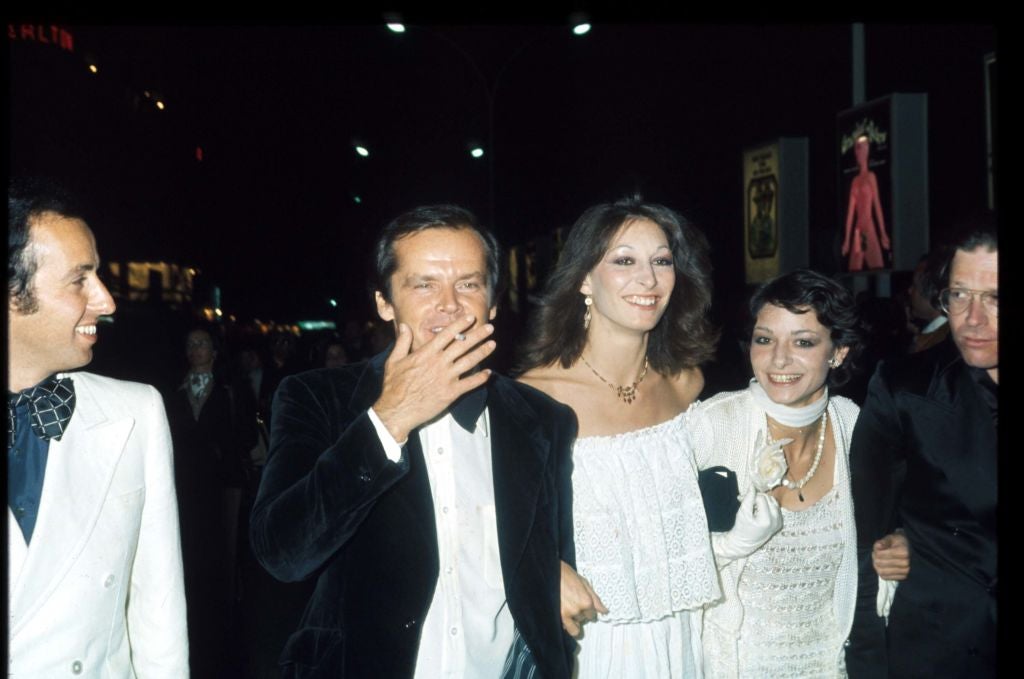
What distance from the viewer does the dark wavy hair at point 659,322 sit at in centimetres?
383

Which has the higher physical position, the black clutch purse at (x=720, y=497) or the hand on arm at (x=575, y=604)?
the black clutch purse at (x=720, y=497)

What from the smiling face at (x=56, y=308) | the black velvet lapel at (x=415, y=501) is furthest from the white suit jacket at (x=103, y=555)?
the black velvet lapel at (x=415, y=501)

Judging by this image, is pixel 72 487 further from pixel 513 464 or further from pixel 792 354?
pixel 792 354

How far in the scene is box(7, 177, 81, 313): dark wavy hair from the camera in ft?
7.54

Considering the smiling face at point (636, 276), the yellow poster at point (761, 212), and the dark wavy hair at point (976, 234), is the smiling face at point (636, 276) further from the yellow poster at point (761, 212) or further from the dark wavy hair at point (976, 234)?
the yellow poster at point (761, 212)

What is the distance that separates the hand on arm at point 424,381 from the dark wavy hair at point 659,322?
1437 mm

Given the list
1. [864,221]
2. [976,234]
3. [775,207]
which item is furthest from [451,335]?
[775,207]

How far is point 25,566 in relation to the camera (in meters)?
2.24

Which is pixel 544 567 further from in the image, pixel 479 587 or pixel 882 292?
pixel 882 292

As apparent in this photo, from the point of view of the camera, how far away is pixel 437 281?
2.84 meters

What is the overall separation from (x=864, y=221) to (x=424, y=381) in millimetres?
10761

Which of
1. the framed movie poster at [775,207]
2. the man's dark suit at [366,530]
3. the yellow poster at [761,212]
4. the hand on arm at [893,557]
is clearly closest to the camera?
the man's dark suit at [366,530]

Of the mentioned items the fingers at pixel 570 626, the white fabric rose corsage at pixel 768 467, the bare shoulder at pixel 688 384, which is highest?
the bare shoulder at pixel 688 384

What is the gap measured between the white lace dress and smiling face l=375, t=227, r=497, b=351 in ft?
3.25
